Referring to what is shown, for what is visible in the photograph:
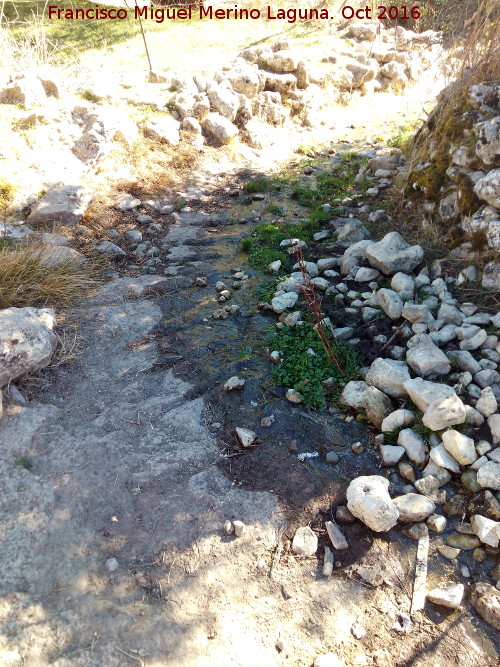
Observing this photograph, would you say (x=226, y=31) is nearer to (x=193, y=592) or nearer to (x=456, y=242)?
(x=456, y=242)

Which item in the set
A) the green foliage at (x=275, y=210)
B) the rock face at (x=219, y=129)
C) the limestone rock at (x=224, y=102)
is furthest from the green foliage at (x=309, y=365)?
the limestone rock at (x=224, y=102)

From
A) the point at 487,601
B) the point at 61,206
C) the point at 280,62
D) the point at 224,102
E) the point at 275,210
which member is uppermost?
the point at 280,62

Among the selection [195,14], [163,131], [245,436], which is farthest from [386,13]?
[245,436]

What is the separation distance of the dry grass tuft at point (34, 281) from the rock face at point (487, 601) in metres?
3.94

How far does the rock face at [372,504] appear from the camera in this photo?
3.02 metres

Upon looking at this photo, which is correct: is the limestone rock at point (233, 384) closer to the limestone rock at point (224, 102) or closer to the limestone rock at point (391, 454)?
the limestone rock at point (391, 454)

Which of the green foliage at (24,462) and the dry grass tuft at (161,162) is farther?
the dry grass tuft at (161,162)

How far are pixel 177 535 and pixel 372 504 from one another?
118cm

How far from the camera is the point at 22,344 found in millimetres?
3764

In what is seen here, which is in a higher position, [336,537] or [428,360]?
[428,360]

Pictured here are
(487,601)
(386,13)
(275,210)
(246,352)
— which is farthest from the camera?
(386,13)

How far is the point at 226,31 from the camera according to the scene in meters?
12.2

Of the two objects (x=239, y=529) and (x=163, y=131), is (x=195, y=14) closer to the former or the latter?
A: (x=163, y=131)

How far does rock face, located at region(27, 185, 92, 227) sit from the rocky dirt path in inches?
76.1
